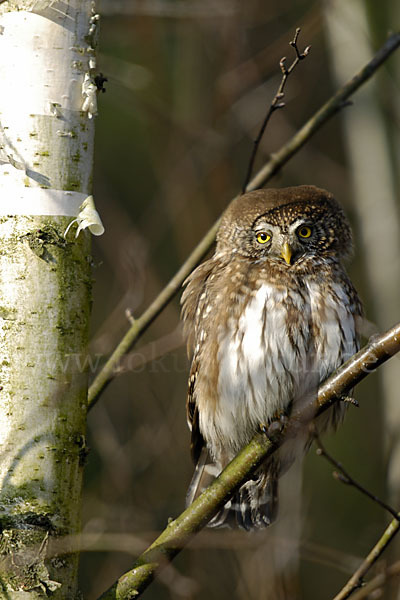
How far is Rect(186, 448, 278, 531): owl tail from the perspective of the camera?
3492mm

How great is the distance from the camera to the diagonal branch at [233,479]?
6.41 feet

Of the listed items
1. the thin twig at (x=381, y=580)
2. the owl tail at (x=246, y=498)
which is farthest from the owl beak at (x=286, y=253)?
the thin twig at (x=381, y=580)

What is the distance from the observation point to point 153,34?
230 inches

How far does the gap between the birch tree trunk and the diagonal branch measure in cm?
18

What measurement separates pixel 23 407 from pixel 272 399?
125cm

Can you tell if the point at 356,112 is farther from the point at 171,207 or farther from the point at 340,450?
the point at 340,450

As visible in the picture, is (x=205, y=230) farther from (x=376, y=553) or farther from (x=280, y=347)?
(x=376, y=553)

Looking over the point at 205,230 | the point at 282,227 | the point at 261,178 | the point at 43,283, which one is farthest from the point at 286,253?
the point at 205,230

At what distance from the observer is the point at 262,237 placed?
3314 mm

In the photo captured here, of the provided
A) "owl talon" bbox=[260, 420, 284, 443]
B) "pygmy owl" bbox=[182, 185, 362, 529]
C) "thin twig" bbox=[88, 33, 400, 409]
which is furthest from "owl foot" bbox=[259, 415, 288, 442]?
"thin twig" bbox=[88, 33, 400, 409]

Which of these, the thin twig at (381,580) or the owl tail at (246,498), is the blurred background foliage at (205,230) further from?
the thin twig at (381,580)

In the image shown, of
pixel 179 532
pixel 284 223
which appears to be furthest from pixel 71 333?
pixel 284 223

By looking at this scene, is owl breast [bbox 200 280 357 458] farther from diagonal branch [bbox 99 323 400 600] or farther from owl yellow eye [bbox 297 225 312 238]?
diagonal branch [bbox 99 323 400 600]

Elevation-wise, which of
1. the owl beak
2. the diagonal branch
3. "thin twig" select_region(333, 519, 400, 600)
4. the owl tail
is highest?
the owl beak
